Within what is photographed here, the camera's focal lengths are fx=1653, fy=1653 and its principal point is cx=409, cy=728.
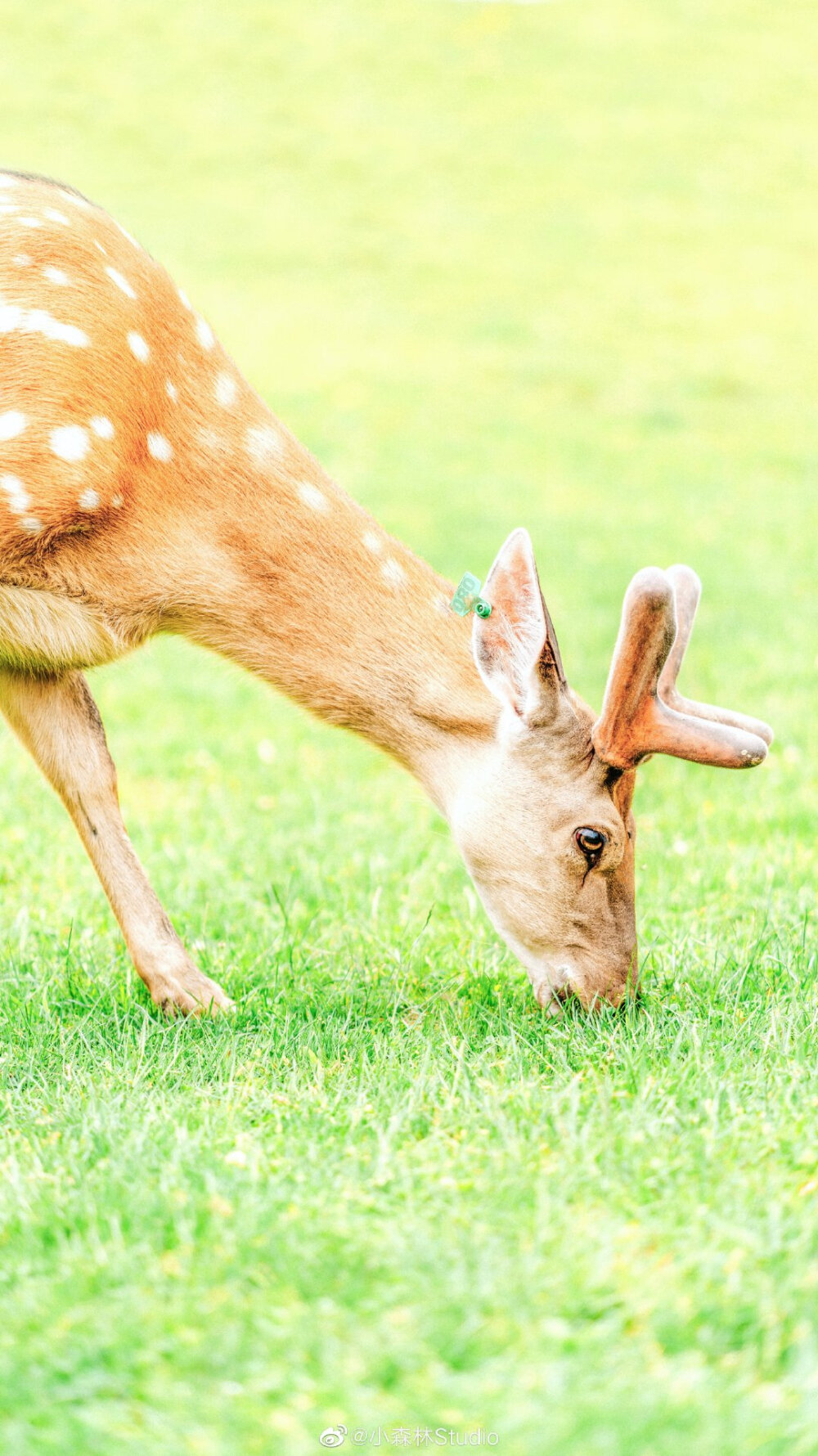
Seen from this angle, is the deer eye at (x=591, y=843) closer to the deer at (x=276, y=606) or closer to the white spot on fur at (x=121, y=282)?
the deer at (x=276, y=606)

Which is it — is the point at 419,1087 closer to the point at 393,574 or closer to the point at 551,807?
the point at 551,807

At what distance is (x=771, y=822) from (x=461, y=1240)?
3.72m

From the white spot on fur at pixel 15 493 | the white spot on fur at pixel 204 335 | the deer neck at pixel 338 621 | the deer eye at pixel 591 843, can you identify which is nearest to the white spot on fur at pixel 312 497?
the deer neck at pixel 338 621

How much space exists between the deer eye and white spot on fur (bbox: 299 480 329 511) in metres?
1.16

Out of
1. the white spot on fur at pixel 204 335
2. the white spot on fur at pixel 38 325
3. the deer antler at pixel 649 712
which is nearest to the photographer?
the deer antler at pixel 649 712

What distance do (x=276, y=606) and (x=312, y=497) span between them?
0.33 m

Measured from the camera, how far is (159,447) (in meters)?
4.43

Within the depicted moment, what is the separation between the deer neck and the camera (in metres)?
4.51

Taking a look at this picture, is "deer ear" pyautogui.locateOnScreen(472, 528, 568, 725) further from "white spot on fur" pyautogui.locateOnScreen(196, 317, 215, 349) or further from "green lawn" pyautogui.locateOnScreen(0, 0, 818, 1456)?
"white spot on fur" pyautogui.locateOnScreen(196, 317, 215, 349)

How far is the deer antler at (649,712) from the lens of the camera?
157 inches

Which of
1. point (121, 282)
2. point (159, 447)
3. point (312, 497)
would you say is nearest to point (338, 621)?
point (312, 497)

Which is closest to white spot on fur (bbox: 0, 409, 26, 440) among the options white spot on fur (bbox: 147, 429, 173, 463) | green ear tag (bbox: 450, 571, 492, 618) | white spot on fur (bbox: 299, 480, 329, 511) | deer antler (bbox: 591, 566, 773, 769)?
Result: white spot on fur (bbox: 147, 429, 173, 463)

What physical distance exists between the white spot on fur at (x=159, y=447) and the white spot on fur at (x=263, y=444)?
236 mm

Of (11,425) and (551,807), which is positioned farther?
(551,807)
